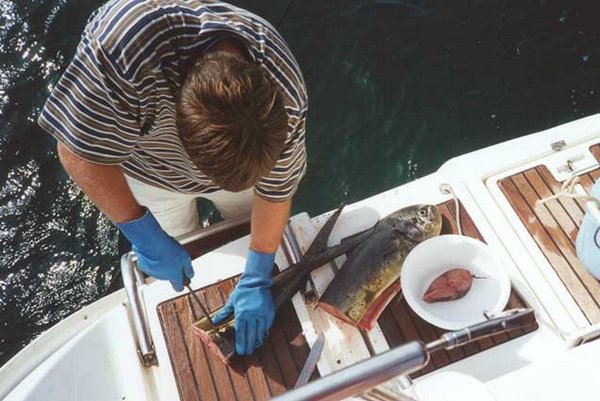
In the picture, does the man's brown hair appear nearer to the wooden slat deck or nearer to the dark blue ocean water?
the wooden slat deck

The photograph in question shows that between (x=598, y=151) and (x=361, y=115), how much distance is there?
1.81 meters

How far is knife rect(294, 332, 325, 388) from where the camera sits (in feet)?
8.04

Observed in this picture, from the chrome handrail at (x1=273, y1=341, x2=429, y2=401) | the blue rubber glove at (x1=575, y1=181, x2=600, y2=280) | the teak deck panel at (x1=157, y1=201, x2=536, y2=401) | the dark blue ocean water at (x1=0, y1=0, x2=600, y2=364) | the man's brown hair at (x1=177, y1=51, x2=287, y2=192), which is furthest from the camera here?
the dark blue ocean water at (x1=0, y1=0, x2=600, y2=364)

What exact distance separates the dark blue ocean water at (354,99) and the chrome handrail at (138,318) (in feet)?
3.91

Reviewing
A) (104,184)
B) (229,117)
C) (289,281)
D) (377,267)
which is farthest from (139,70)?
(377,267)

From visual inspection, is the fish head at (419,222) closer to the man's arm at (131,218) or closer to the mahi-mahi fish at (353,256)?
the mahi-mahi fish at (353,256)

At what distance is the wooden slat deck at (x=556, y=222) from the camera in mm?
2508

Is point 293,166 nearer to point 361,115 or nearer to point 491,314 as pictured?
point 491,314

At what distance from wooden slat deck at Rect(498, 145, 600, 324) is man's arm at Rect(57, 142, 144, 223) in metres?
1.78

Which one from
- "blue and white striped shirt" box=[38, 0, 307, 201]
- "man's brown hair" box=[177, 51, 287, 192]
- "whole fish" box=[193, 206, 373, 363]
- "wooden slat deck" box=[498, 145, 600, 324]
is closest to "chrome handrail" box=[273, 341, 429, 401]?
"man's brown hair" box=[177, 51, 287, 192]

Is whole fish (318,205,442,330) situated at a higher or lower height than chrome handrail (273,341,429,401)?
higher

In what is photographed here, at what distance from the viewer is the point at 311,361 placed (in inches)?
97.8

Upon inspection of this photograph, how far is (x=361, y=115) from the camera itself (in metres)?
4.30

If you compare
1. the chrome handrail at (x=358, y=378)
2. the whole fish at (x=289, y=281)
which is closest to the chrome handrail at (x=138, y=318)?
the whole fish at (x=289, y=281)
